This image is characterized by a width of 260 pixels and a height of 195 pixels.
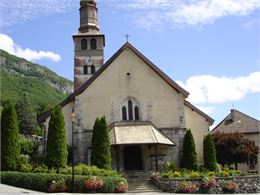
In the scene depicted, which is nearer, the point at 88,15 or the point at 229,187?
the point at 229,187

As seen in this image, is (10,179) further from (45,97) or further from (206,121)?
(45,97)

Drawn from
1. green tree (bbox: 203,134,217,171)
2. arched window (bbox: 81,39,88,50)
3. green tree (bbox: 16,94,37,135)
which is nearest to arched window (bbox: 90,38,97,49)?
arched window (bbox: 81,39,88,50)

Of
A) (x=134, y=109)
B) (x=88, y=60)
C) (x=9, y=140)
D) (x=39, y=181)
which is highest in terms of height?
(x=88, y=60)

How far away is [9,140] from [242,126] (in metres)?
34.0

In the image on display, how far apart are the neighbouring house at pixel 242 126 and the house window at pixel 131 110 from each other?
20519 millimetres

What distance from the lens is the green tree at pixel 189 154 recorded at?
31922mm

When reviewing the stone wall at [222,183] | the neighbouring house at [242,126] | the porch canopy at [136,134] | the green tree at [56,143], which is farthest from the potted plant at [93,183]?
the neighbouring house at [242,126]

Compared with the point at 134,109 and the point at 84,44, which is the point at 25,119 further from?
the point at 134,109

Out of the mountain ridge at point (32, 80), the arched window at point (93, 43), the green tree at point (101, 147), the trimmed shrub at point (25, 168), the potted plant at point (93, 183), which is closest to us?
the potted plant at point (93, 183)

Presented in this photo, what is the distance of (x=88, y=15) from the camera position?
164ft

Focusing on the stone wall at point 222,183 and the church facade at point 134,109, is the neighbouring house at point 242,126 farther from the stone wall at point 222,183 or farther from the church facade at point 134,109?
the stone wall at point 222,183

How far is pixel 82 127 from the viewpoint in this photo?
3369cm

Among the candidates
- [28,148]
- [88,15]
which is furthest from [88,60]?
[28,148]

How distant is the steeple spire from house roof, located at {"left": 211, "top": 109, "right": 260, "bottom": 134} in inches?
827
